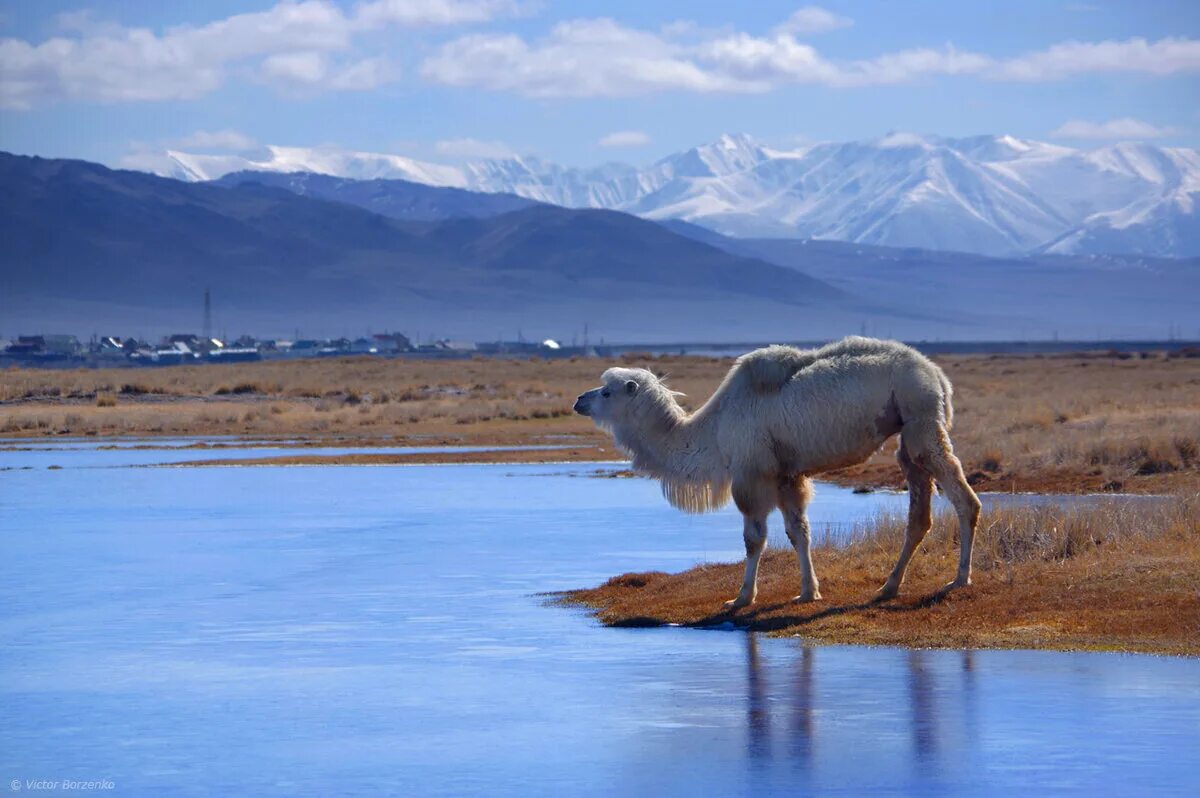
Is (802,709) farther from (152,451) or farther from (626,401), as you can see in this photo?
(152,451)

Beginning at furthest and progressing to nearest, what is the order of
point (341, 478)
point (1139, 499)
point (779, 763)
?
1. point (341, 478)
2. point (1139, 499)
3. point (779, 763)

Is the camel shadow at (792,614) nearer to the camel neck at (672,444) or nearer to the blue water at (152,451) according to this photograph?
the camel neck at (672,444)

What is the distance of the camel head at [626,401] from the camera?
15188 mm

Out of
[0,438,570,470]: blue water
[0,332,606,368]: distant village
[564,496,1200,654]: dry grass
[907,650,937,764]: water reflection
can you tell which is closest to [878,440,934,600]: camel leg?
[564,496,1200,654]: dry grass

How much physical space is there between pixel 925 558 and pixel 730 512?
10.1 metres

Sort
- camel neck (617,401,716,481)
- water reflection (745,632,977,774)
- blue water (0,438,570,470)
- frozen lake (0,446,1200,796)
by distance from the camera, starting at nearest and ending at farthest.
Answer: frozen lake (0,446,1200,796) < water reflection (745,632,977,774) < camel neck (617,401,716,481) < blue water (0,438,570,470)

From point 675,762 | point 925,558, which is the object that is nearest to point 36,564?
point 925,558

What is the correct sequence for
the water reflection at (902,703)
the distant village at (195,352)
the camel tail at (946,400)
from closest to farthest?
1. the water reflection at (902,703)
2. the camel tail at (946,400)
3. the distant village at (195,352)

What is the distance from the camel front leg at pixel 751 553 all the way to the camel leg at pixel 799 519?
0.20m

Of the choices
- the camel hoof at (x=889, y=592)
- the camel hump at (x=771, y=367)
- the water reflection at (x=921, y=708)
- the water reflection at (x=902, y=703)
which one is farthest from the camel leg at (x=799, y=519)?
the water reflection at (x=921, y=708)

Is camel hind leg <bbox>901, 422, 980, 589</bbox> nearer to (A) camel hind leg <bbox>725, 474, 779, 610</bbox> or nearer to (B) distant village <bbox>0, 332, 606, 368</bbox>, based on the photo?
(A) camel hind leg <bbox>725, 474, 779, 610</bbox>

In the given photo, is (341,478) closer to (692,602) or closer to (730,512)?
(730,512)

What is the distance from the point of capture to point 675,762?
397 inches

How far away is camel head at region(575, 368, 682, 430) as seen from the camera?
15.2m
